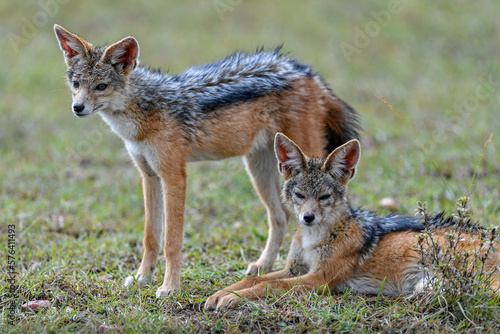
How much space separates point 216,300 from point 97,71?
2.41 meters

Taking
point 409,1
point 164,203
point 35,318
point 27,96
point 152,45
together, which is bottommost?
point 35,318

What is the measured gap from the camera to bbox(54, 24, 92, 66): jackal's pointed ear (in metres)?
5.41

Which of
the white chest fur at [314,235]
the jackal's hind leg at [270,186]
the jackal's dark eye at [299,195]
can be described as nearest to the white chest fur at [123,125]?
the jackal's hind leg at [270,186]

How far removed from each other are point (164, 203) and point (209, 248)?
1.39 meters

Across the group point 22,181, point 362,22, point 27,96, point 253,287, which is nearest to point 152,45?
point 27,96

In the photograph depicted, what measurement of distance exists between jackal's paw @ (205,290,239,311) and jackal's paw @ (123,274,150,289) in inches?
35.3

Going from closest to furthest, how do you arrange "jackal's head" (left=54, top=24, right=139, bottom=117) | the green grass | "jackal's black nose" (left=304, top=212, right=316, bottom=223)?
the green grass, "jackal's black nose" (left=304, top=212, right=316, bottom=223), "jackal's head" (left=54, top=24, right=139, bottom=117)

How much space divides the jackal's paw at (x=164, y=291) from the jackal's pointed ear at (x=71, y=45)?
7.65ft

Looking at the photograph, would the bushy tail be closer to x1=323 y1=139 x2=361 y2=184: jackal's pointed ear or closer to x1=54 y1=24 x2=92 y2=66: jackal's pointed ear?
x1=323 y1=139 x2=361 y2=184: jackal's pointed ear

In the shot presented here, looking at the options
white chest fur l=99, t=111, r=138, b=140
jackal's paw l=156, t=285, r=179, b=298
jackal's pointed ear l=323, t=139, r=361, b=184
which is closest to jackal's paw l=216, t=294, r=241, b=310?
jackal's paw l=156, t=285, r=179, b=298

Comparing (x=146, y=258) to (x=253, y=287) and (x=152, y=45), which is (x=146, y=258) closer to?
(x=253, y=287)

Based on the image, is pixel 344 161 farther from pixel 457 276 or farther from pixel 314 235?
pixel 457 276

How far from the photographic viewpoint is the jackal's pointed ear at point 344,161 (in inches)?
201

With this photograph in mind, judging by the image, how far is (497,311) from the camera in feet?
14.6
